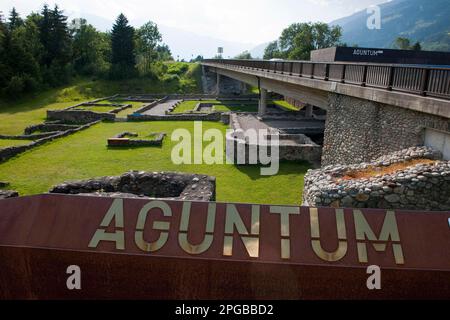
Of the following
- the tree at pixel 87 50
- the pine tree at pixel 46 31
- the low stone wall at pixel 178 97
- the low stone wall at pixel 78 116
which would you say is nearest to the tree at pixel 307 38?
the low stone wall at pixel 178 97

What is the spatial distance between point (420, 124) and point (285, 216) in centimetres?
665

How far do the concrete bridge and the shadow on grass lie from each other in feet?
3.74

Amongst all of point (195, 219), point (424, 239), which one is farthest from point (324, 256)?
point (195, 219)

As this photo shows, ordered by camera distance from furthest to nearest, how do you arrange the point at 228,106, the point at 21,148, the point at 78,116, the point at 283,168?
the point at 228,106
the point at 78,116
the point at 21,148
the point at 283,168

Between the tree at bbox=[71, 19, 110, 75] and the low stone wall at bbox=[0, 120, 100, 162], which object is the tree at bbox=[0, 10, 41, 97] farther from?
the low stone wall at bbox=[0, 120, 100, 162]

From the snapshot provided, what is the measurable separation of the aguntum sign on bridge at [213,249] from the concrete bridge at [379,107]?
16.6 ft

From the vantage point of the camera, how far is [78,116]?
30172 millimetres

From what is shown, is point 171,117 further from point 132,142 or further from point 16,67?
point 16,67

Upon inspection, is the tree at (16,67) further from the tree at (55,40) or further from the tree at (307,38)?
the tree at (307,38)

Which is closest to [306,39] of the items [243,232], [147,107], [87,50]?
[87,50]

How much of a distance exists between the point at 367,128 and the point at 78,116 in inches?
1014

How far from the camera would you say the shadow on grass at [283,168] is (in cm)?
1448

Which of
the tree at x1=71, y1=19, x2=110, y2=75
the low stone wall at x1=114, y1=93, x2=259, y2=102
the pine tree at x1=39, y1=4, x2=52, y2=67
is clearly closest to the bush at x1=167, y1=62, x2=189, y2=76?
the tree at x1=71, y1=19, x2=110, y2=75
